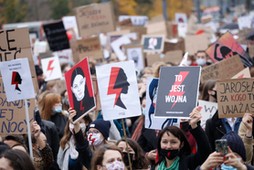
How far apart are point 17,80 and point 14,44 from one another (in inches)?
60.0

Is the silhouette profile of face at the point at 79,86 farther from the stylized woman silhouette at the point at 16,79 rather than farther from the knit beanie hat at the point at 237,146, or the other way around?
the knit beanie hat at the point at 237,146

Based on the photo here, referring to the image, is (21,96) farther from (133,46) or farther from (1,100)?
(133,46)

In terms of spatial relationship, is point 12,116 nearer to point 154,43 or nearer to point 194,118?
point 194,118

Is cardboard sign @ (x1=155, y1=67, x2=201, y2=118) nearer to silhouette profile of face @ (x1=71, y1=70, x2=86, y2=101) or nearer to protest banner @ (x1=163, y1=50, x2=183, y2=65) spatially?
silhouette profile of face @ (x1=71, y1=70, x2=86, y2=101)

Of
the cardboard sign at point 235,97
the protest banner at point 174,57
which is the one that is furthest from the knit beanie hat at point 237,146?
the protest banner at point 174,57

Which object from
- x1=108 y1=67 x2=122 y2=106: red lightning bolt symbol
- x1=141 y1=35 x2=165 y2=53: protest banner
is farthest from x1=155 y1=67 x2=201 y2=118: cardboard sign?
x1=141 y1=35 x2=165 y2=53: protest banner

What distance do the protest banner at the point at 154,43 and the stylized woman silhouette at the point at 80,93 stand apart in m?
11.4

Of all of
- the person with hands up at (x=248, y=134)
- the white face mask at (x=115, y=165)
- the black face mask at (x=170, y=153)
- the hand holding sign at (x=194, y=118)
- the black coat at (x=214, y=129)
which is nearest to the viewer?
the white face mask at (x=115, y=165)

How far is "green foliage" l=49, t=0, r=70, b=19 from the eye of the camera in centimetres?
4622

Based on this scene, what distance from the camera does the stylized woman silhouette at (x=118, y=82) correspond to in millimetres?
8680

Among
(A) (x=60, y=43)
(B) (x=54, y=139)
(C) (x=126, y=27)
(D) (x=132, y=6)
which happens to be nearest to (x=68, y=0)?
(D) (x=132, y=6)

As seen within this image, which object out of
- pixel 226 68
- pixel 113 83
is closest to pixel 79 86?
pixel 113 83

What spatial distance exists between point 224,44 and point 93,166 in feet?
21.7

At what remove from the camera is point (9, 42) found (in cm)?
1029
